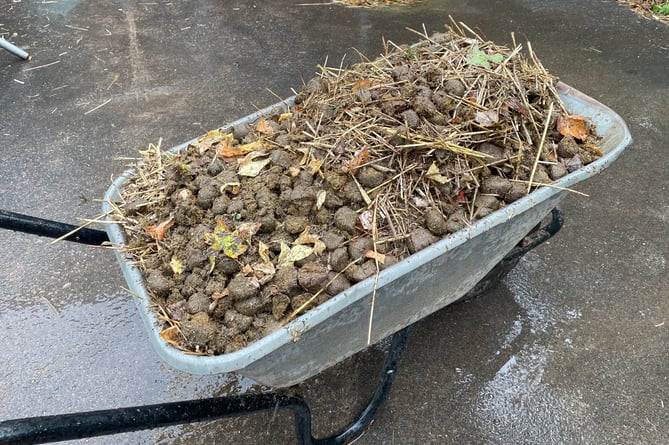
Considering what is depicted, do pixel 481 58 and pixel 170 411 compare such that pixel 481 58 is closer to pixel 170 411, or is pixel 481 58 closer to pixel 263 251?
pixel 263 251

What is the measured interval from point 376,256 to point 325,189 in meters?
0.25

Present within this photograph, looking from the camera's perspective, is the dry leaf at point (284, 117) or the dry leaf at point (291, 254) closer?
the dry leaf at point (291, 254)

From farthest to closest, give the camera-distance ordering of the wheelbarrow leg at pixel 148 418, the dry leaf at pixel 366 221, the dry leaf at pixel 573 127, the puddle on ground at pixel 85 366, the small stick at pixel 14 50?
the small stick at pixel 14 50 < the puddle on ground at pixel 85 366 < the dry leaf at pixel 573 127 < the dry leaf at pixel 366 221 < the wheelbarrow leg at pixel 148 418

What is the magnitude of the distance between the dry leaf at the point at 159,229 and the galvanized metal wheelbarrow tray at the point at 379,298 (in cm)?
7

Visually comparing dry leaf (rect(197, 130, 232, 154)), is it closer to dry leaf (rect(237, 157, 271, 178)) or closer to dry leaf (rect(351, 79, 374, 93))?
dry leaf (rect(237, 157, 271, 178))

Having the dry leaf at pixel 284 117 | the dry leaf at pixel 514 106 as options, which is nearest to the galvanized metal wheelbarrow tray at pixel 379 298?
the dry leaf at pixel 514 106

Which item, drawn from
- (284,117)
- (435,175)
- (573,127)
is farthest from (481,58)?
(284,117)

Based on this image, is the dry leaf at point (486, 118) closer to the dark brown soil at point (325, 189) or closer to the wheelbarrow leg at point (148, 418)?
the dark brown soil at point (325, 189)

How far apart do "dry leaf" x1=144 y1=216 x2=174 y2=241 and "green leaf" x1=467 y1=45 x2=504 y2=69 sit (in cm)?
101

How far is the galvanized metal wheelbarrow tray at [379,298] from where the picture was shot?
3.29 ft

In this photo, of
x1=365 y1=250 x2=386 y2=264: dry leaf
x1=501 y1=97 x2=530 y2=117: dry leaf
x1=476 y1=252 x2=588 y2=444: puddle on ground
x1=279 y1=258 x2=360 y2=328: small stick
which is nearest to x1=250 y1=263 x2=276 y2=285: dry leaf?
x1=279 y1=258 x2=360 y2=328: small stick

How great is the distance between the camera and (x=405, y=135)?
134 cm

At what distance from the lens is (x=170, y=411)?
3.24 feet

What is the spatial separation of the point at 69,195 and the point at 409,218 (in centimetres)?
203
